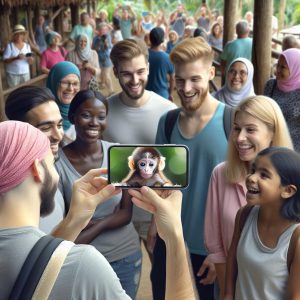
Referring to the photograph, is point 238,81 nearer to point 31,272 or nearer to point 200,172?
point 200,172

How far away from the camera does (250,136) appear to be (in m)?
2.23

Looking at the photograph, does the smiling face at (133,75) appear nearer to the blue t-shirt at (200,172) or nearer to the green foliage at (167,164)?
the blue t-shirt at (200,172)

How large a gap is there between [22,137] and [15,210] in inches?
7.4

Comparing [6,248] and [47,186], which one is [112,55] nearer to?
[47,186]

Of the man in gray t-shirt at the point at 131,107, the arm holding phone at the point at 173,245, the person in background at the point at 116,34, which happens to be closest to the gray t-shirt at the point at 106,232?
the man in gray t-shirt at the point at 131,107

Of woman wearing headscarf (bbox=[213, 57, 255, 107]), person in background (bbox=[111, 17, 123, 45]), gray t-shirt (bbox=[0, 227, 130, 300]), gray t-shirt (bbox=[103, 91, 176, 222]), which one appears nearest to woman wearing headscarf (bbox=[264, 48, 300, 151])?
woman wearing headscarf (bbox=[213, 57, 255, 107])

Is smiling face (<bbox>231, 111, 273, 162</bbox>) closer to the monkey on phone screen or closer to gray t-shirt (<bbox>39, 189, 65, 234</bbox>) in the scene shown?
the monkey on phone screen

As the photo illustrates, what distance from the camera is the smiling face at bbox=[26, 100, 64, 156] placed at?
224 cm

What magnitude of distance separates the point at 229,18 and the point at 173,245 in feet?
26.5

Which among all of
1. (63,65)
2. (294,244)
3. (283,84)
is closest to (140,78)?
(63,65)

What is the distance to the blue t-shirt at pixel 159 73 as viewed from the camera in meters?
6.27

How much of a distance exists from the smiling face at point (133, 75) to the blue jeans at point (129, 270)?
1015mm

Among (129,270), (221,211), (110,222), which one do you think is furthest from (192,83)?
(129,270)

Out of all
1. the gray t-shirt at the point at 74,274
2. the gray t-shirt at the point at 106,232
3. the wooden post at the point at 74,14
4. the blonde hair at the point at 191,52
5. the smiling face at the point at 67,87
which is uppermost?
the wooden post at the point at 74,14
